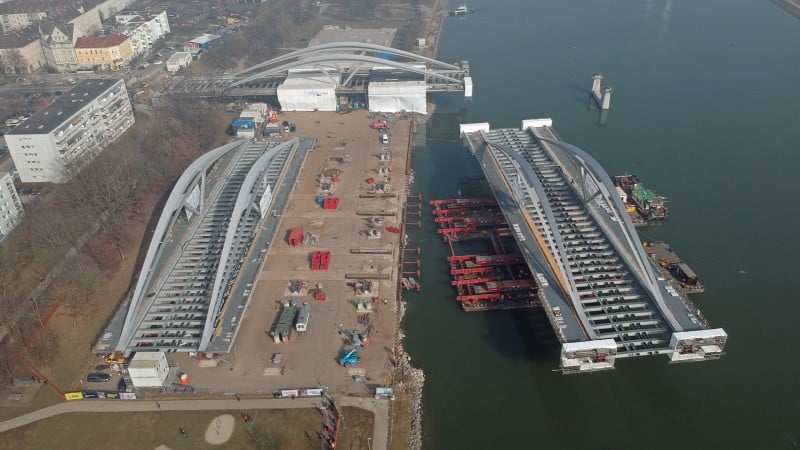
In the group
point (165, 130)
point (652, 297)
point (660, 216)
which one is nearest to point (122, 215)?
point (165, 130)

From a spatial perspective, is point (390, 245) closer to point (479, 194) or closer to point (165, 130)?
point (479, 194)

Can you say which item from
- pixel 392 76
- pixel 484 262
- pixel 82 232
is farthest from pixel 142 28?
pixel 484 262

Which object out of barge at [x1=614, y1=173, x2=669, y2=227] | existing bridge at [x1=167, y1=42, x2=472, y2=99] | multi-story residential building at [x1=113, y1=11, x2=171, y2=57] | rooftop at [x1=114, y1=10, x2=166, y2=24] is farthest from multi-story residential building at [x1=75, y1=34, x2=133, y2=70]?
barge at [x1=614, y1=173, x2=669, y2=227]

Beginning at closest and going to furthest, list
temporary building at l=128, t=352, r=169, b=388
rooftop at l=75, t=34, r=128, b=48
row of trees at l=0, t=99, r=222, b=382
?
temporary building at l=128, t=352, r=169, b=388 → row of trees at l=0, t=99, r=222, b=382 → rooftop at l=75, t=34, r=128, b=48

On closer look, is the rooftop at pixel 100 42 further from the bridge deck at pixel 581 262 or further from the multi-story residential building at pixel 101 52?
the bridge deck at pixel 581 262

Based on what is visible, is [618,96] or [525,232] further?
[618,96]

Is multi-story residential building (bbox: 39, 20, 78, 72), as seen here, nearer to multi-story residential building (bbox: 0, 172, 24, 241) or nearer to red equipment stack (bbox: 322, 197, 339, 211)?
multi-story residential building (bbox: 0, 172, 24, 241)
